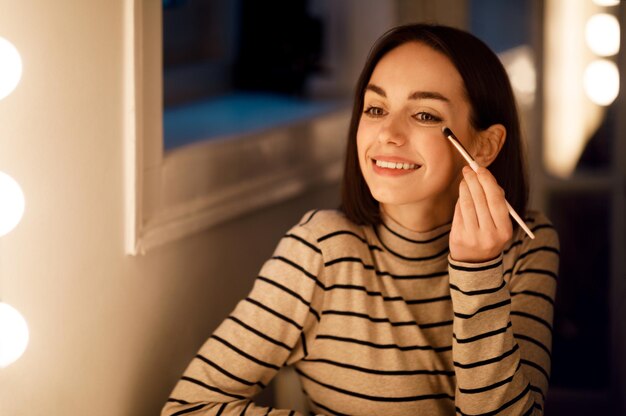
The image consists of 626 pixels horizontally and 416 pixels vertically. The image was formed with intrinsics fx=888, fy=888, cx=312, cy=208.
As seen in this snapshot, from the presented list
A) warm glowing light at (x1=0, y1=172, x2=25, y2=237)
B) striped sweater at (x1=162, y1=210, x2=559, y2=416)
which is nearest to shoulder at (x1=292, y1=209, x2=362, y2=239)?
striped sweater at (x1=162, y1=210, x2=559, y2=416)

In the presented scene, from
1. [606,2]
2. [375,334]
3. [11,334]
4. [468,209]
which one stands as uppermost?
[606,2]

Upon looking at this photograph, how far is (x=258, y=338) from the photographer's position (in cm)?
118

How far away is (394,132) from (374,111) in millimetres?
71

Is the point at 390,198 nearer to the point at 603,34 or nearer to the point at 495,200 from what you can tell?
the point at 495,200

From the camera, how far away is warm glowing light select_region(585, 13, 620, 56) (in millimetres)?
2101

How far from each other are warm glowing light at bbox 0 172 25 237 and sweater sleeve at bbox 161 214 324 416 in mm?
334

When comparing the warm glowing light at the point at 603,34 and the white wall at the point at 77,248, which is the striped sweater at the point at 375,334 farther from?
the warm glowing light at the point at 603,34

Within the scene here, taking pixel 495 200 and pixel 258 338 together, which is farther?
pixel 258 338

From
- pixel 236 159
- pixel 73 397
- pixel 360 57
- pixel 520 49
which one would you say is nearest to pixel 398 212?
pixel 236 159

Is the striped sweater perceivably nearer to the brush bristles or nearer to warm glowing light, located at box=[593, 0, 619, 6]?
the brush bristles

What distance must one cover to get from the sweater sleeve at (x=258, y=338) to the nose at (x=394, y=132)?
0.18m

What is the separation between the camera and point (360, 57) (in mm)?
2133

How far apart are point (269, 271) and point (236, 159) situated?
303mm

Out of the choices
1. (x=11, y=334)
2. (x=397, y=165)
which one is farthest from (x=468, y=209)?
(x=11, y=334)
